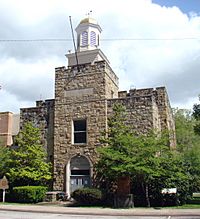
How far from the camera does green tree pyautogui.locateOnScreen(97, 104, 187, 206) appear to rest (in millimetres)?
19391

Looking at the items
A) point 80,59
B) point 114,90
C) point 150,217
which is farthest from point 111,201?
point 80,59

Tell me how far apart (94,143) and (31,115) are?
684 cm

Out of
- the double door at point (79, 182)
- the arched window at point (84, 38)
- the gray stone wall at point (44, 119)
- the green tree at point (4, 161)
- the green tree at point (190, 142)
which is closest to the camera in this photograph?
the green tree at point (190, 142)

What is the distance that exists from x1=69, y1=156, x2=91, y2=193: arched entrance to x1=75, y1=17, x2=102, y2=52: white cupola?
36.4 feet

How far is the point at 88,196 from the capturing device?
21016 millimetres

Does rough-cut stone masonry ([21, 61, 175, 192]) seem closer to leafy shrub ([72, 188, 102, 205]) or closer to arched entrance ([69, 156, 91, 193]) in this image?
arched entrance ([69, 156, 91, 193])

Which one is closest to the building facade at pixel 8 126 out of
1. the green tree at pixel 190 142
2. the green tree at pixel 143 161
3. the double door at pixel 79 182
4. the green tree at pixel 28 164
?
the green tree at pixel 28 164

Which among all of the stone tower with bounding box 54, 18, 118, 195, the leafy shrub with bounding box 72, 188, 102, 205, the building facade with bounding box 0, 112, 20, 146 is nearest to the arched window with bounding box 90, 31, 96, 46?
the stone tower with bounding box 54, 18, 118, 195

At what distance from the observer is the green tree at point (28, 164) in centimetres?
2452

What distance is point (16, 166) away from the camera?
82.6 ft

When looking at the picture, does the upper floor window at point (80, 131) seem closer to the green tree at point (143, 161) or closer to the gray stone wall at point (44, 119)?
the gray stone wall at point (44, 119)

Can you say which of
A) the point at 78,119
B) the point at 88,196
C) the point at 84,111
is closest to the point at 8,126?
the point at 78,119

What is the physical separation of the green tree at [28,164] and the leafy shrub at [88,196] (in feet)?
14.9

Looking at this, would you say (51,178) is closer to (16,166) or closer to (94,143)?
(16,166)
